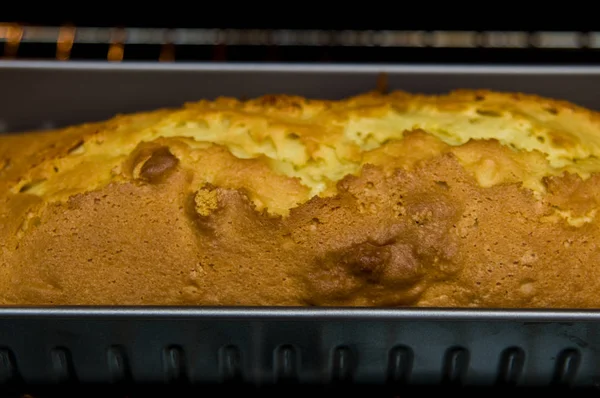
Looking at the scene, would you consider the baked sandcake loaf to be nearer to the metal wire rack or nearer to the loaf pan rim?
the loaf pan rim

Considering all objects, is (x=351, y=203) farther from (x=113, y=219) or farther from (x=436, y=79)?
(x=436, y=79)

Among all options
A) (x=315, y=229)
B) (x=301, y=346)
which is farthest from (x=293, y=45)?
(x=301, y=346)

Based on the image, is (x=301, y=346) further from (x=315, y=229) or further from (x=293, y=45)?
(x=293, y=45)

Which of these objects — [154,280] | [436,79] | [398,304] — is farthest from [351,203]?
[436,79]

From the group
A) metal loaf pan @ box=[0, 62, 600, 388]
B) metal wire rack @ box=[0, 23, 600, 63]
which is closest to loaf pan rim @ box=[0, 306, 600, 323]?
metal loaf pan @ box=[0, 62, 600, 388]

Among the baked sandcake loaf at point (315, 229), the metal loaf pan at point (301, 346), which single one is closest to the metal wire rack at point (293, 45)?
the baked sandcake loaf at point (315, 229)

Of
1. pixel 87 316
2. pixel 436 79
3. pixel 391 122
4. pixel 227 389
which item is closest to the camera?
pixel 87 316
